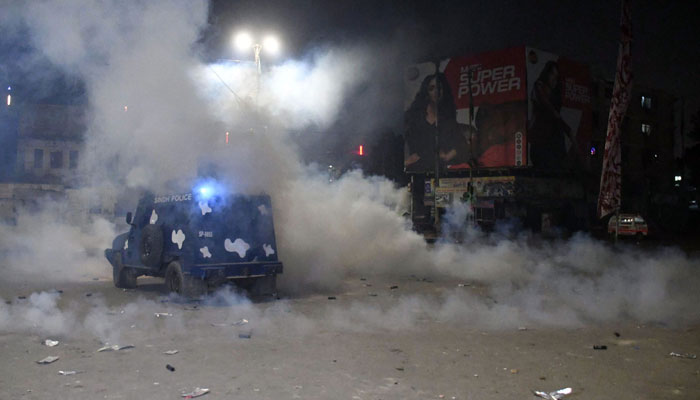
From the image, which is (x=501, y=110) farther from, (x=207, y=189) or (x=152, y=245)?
(x=152, y=245)

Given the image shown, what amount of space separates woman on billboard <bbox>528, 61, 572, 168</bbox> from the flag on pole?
2152 centimetres

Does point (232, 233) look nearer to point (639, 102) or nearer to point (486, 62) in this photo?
point (486, 62)

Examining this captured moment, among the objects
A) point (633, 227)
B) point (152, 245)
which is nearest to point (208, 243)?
point (152, 245)

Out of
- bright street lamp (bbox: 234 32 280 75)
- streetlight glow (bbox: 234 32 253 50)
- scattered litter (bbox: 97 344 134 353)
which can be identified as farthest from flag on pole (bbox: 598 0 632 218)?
scattered litter (bbox: 97 344 134 353)

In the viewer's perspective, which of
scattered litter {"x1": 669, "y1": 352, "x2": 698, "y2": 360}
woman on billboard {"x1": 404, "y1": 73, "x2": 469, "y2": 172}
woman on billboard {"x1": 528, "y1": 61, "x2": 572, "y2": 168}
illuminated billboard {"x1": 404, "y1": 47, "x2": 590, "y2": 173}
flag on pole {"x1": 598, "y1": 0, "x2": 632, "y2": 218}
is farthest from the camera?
woman on billboard {"x1": 404, "y1": 73, "x2": 469, "y2": 172}

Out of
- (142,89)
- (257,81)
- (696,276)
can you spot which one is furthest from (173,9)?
(696,276)

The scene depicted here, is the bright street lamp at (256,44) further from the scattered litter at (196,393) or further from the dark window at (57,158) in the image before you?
the dark window at (57,158)

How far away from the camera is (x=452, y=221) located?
4322 cm

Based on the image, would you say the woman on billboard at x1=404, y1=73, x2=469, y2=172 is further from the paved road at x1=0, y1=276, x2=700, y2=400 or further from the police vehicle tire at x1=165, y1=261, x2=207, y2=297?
the paved road at x1=0, y1=276, x2=700, y2=400

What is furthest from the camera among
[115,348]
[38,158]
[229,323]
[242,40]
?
[38,158]

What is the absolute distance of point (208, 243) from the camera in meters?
11.6

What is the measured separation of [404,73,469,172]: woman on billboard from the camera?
47.4 meters

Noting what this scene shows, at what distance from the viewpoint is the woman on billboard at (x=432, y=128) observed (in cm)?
4744

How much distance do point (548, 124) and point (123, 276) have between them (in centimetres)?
3840
